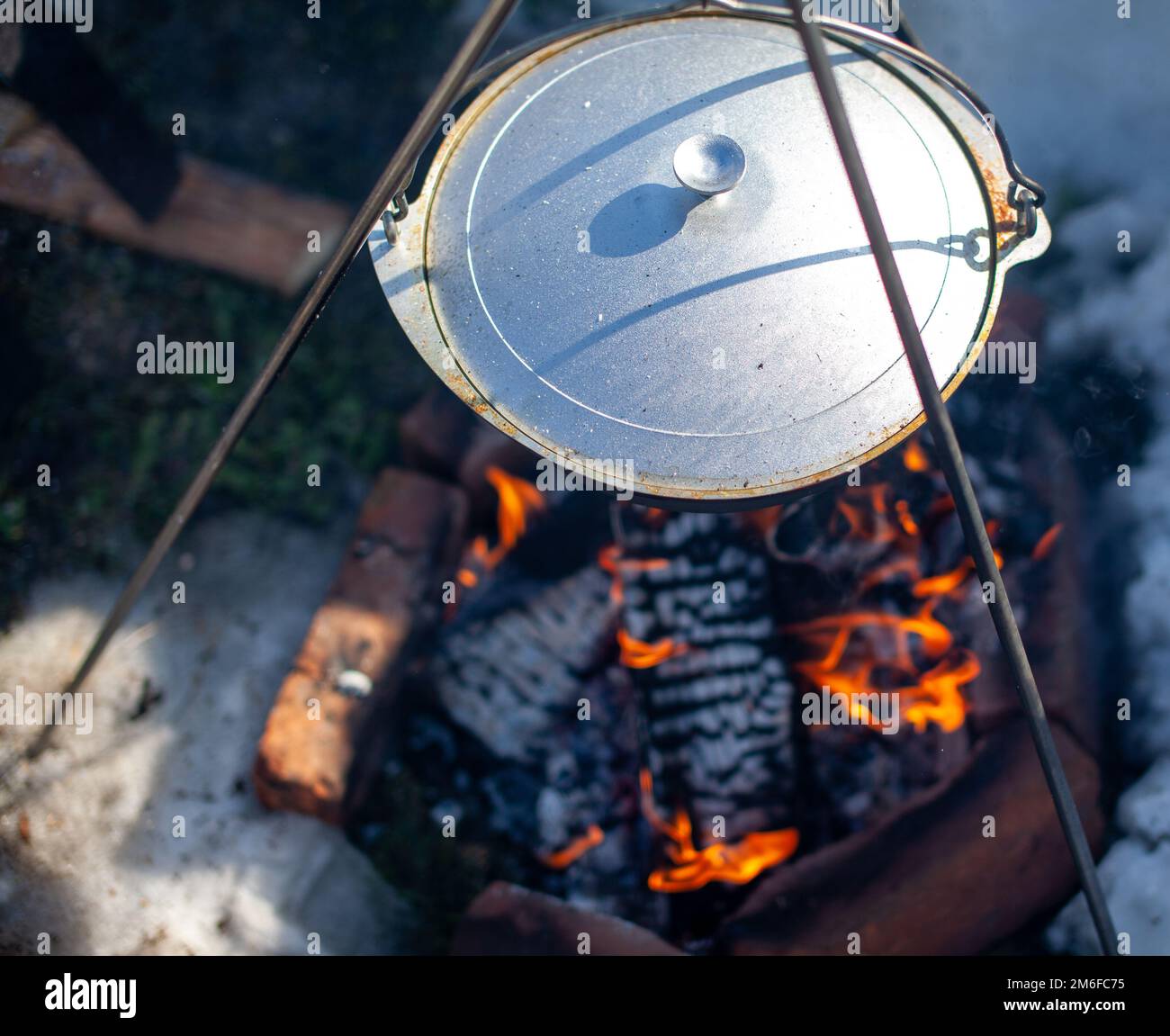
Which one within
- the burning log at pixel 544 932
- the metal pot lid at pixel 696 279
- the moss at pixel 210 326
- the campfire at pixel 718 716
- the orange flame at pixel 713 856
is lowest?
the burning log at pixel 544 932

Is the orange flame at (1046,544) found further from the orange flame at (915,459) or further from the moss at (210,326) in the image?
the moss at (210,326)

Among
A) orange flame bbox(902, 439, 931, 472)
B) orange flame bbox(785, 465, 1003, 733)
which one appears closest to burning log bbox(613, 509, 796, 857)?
orange flame bbox(785, 465, 1003, 733)

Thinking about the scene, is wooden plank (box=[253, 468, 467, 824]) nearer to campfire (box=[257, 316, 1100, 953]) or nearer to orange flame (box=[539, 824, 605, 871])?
campfire (box=[257, 316, 1100, 953])

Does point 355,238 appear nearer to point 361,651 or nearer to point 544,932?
point 361,651

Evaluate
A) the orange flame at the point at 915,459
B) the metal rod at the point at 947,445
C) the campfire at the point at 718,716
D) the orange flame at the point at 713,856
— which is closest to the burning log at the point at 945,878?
the campfire at the point at 718,716

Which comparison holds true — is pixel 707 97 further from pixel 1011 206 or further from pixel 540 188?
pixel 1011 206
